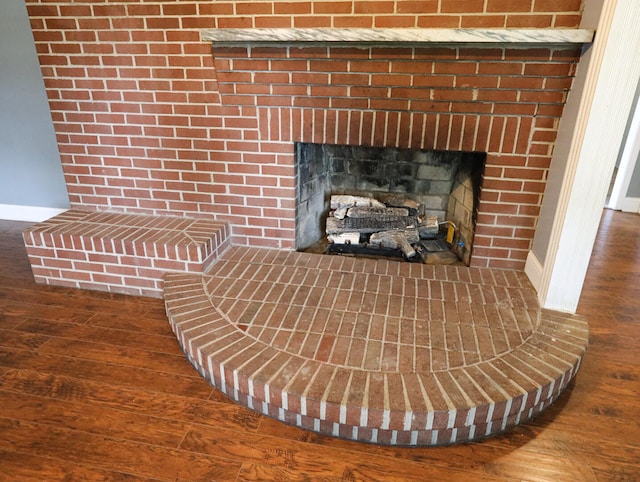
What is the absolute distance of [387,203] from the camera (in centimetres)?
285

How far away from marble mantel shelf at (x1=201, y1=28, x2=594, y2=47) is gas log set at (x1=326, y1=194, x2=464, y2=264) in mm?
1074

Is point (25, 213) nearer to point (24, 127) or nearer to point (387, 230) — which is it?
point (24, 127)

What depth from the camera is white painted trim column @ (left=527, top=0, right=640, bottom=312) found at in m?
1.62

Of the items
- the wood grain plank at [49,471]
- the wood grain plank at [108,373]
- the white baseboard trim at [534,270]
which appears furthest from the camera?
the white baseboard trim at [534,270]

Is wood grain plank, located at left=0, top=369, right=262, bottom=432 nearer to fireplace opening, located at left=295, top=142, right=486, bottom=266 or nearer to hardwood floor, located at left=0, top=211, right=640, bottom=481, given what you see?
hardwood floor, located at left=0, top=211, right=640, bottom=481

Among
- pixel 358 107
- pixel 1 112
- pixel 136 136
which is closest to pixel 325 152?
pixel 358 107

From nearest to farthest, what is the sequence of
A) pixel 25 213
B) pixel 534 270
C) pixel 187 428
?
1. pixel 187 428
2. pixel 534 270
3. pixel 25 213

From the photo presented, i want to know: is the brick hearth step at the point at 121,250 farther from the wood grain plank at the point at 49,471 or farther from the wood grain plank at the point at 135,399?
the wood grain plank at the point at 49,471

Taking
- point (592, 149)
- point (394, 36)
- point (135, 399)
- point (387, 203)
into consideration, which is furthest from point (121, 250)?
point (592, 149)

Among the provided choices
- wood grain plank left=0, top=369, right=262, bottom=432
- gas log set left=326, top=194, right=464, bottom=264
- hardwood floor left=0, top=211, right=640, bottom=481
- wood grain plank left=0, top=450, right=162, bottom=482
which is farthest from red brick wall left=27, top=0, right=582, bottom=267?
wood grain plank left=0, top=450, right=162, bottom=482

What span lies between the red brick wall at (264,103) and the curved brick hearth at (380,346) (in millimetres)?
446

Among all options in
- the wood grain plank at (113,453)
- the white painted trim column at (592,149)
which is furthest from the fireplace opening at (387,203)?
the wood grain plank at (113,453)

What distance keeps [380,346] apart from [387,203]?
1.33m

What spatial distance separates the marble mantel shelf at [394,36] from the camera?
5.91 feet
